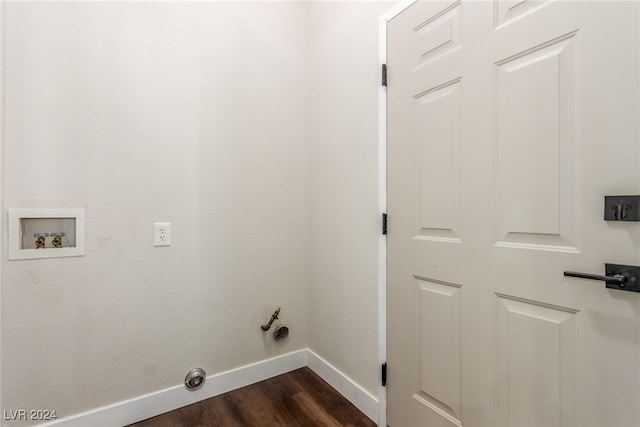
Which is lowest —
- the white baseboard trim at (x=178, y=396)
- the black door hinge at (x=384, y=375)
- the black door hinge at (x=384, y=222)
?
the white baseboard trim at (x=178, y=396)

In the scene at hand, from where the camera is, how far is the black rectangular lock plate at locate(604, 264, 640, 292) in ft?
2.52

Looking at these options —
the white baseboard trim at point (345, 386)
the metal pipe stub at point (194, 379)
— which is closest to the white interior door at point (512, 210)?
the white baseboard trim at point (345, 386)

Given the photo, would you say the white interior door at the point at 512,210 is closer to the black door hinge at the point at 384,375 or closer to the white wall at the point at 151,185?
the black door hinge at the point at 384,375

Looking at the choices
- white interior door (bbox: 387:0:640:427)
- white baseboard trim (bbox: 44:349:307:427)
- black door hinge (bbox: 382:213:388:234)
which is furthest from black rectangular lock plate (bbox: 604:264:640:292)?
white baseboard trim (bbox: 44:349:307:427)

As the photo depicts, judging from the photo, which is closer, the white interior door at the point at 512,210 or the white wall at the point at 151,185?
the white interior door at the point at 512,210

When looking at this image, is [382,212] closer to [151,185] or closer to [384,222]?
[384,222]

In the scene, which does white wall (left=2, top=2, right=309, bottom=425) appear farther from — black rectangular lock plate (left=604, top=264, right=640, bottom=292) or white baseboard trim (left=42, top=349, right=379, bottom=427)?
black rectangular lock plate (left=604, top=264, right=640, bottom=292)

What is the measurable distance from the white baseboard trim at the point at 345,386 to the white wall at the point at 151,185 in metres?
0.18

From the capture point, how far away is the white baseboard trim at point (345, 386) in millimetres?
1544

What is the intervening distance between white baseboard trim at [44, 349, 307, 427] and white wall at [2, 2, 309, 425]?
2.0 inches

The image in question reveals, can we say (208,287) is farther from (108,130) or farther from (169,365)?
(108,130)

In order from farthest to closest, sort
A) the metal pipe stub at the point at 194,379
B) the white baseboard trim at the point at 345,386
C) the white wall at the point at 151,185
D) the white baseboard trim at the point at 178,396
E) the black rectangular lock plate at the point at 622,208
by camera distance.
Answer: the metal pipe stub at the point at 194,379
the white baseboard trim at the point at 345,386
the white baseboard trim at the point at 178,396
the white wall at the point at 151,185
the black rectangular lock plate at the point at 622,208

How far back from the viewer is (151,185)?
158cm

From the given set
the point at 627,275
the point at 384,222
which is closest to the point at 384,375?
the point at 384,222
